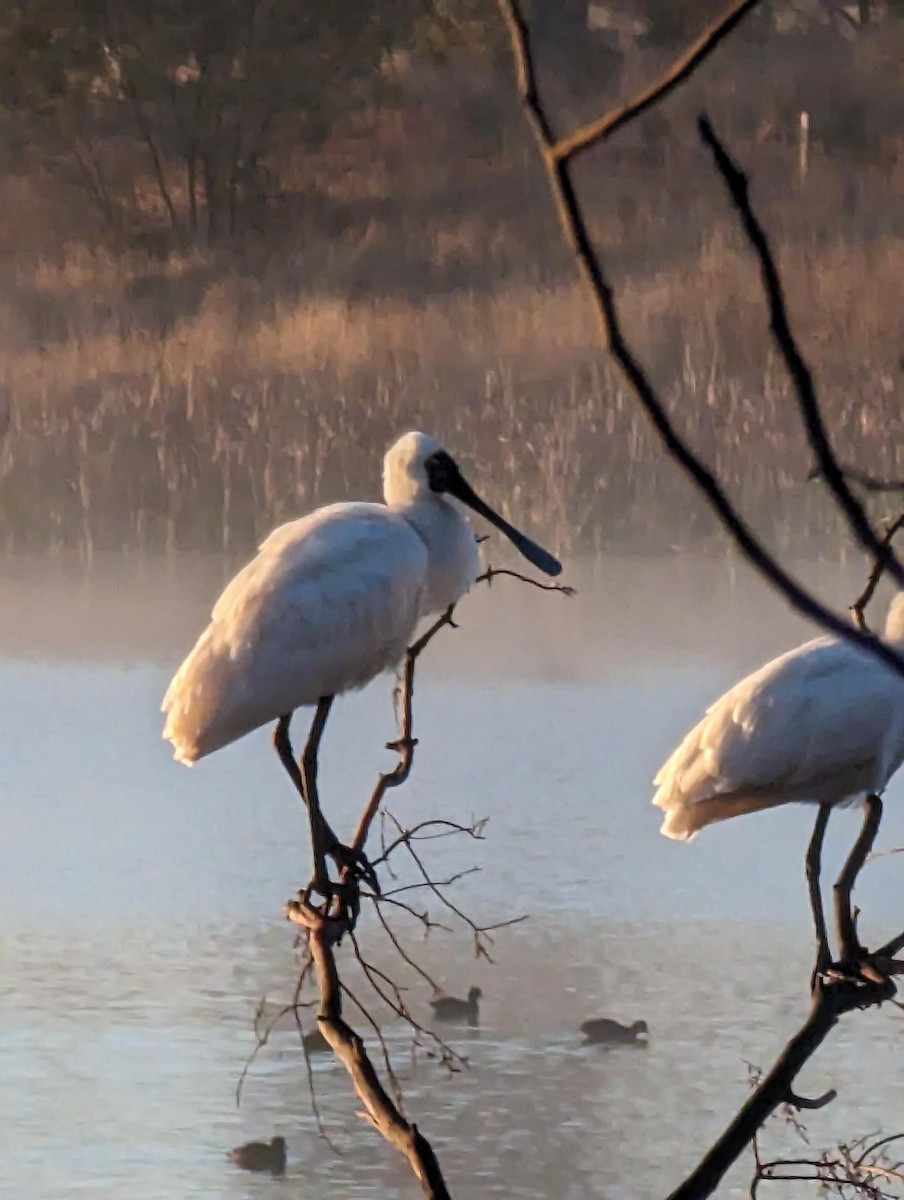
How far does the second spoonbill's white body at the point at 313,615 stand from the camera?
4395 mm

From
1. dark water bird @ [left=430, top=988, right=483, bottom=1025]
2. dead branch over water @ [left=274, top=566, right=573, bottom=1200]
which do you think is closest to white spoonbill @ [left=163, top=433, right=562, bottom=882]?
dead branch over water @ [left=274, top=566, right=573, bottom=1200]

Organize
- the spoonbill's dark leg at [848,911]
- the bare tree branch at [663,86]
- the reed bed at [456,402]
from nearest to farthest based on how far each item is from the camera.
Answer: the bare tree branch at [663,86]
the spoonbill's dark leg at [848,911]
the reed bed at [456,402]

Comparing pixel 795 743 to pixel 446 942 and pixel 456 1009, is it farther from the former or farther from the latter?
pixel 446 942

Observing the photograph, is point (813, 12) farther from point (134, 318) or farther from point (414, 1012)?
point (414, 1012)

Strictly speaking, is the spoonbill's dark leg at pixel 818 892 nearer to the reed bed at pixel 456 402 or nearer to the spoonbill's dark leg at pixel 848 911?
the spoonbill's dark leg at pixel 848 911

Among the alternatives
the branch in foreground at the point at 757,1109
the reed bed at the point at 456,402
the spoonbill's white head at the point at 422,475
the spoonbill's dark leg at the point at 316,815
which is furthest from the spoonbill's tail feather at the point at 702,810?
the reed bed at the point at 456,402

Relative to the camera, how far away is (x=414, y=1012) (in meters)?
7.58

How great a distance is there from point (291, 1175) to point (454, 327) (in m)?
13.3

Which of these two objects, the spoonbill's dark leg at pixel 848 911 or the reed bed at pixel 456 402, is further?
the reed bed at pixel 456 402

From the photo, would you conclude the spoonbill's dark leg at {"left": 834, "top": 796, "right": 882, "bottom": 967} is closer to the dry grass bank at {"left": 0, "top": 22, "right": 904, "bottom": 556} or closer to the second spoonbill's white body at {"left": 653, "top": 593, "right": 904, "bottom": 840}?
the second spoonbill's white body at {"left": 653, "top": 593, "right": 904, "bottom": 840}

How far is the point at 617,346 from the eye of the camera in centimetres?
97

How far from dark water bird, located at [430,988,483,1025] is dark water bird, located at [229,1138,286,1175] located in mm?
1026

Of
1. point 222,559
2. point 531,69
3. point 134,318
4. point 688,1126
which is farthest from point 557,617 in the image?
point 531,69

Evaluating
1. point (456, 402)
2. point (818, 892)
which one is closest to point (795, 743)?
point (818, 892)
